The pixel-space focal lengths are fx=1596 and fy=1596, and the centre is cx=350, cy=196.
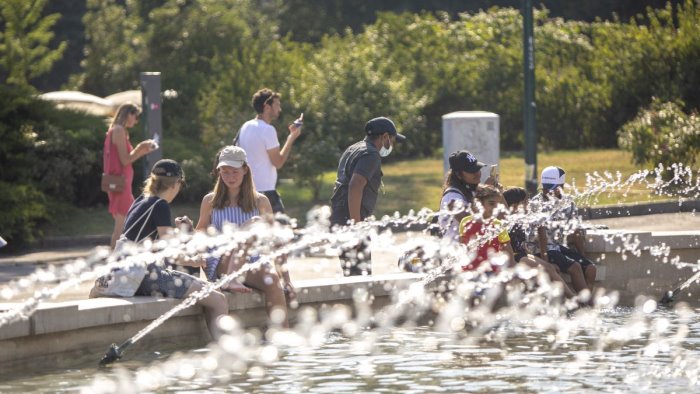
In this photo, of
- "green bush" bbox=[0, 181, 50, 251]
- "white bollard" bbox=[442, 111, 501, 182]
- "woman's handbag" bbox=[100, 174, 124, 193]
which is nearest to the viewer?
"woman's handbag" bbox=[100, 174, 124, 193]

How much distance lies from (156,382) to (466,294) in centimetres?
295

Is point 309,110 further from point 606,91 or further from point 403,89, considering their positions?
point 606,91

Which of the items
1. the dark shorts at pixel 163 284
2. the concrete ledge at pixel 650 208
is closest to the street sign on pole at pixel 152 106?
the concrete ledge at pixel 650 208

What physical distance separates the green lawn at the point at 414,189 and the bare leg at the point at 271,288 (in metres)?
7.30

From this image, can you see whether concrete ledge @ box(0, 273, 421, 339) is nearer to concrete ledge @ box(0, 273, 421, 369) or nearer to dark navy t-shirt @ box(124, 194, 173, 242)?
concrete ledge @ box(0, 273, 421, 369)

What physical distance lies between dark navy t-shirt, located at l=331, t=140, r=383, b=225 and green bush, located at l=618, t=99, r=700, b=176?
10765 millimetres

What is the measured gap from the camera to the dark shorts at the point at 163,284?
33.0ft

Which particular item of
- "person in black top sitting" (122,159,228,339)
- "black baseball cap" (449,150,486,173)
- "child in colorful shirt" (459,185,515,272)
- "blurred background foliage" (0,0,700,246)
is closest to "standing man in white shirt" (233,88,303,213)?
"black baseball cap" (449,150,486,173)

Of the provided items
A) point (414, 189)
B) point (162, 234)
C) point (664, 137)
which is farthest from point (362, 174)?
point (664, 137)

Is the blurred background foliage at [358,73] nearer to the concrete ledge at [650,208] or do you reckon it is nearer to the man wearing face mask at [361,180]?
the concrete ledge at [650,208]

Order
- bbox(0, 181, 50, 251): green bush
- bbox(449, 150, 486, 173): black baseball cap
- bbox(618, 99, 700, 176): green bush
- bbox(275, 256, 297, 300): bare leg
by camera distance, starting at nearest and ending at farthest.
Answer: bbox(275, 256, 297, 300): bare leg < bbox(449, 150, 486, 173): black baseball cap < bbox(0, 181, 50, 251): green bush < bbox(618, 99, 700, 176): green bush

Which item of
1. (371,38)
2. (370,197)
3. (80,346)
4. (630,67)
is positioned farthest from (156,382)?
(371,38)

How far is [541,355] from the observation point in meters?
9.91

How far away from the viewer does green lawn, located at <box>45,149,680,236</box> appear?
19328 millimetres
